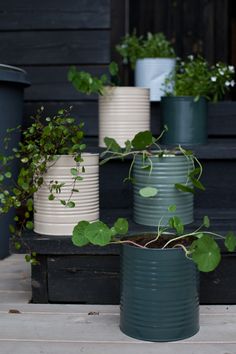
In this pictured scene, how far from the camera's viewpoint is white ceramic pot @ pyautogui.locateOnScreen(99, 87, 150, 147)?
1744 mm

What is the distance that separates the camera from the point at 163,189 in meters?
1.42

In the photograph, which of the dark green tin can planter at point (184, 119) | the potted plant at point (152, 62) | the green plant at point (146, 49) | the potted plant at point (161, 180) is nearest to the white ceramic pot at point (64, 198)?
the potted plant at point (161, 180)

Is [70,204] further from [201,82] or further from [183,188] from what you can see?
[201,82]

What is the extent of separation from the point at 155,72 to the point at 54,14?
0.45m

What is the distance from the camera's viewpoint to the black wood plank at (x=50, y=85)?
2.21m

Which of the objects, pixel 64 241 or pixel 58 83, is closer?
pixel 64 241

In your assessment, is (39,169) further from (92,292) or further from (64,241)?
(92,292)

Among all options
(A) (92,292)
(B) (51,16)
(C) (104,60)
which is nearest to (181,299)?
(A) (92,292)

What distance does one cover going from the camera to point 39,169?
1381 mm

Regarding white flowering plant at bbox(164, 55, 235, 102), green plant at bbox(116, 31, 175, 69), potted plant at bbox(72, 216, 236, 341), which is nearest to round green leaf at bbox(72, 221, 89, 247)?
potted plant at bbox(72, 216, 236, 341)

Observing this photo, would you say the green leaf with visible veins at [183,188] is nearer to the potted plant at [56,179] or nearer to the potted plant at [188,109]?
the potted plant at [56,179]

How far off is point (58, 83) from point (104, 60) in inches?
8.1

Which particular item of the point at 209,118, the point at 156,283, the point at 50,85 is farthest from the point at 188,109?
the point at 156,283

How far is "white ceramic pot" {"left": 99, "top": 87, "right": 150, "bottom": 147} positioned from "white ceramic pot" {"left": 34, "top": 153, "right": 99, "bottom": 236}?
1.11 feet
